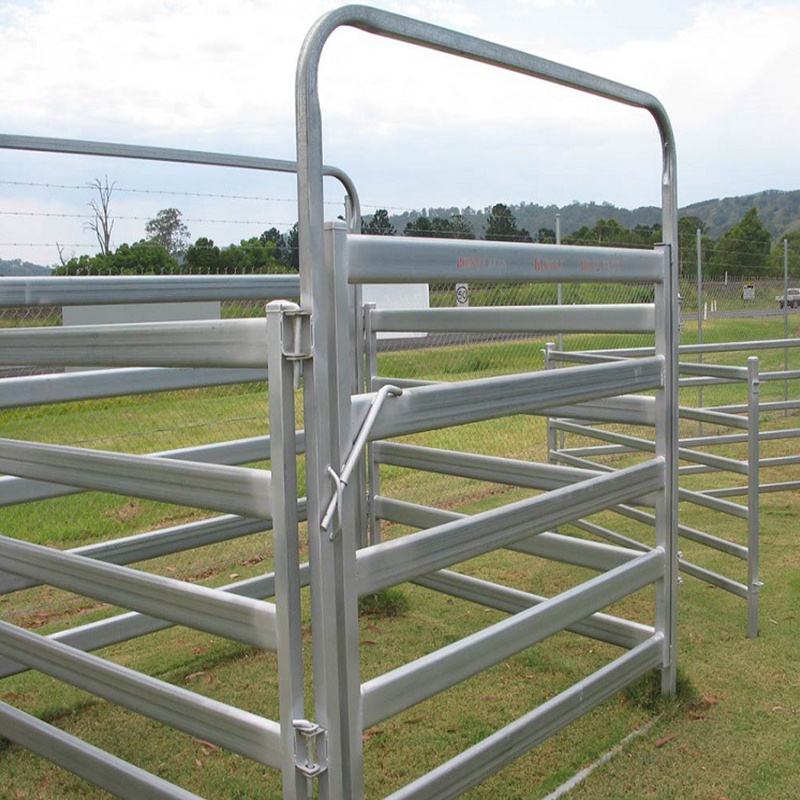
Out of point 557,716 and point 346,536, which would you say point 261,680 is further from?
point 346,536

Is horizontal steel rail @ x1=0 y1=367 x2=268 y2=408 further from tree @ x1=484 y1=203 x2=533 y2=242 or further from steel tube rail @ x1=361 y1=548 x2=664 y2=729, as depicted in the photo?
tree @ x1=484 y1=203 x2=533 y2=242

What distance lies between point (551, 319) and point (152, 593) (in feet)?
5.97

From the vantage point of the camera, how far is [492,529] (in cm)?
241

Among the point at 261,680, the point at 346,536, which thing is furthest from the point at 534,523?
the point at 261,680

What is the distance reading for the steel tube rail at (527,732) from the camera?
7.43 feet

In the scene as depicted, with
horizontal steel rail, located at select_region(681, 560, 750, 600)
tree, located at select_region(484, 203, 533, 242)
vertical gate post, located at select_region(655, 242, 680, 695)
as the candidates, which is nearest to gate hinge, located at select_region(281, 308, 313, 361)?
vertical gate post, located at select_region(655, 242, 680, 695)

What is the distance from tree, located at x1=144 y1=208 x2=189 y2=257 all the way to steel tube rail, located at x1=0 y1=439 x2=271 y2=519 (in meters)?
3.81

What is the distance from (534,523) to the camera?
2615 mm

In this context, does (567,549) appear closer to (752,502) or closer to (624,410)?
(624,410)

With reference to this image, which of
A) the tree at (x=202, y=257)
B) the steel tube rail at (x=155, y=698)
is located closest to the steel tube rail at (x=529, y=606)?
the steel tube rail at (x=155, y=698)

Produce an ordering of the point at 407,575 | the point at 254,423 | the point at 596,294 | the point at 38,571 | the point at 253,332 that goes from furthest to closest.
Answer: the point at 596,294 < the point at 254,423 < the point at 38,571 < the point at 407,575 < the point at 253,332

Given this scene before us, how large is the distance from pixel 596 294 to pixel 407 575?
15009 mm

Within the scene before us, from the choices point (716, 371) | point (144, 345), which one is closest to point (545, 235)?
point (716, 371)

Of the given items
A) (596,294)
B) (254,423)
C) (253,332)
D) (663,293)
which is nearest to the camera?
(253,332)
